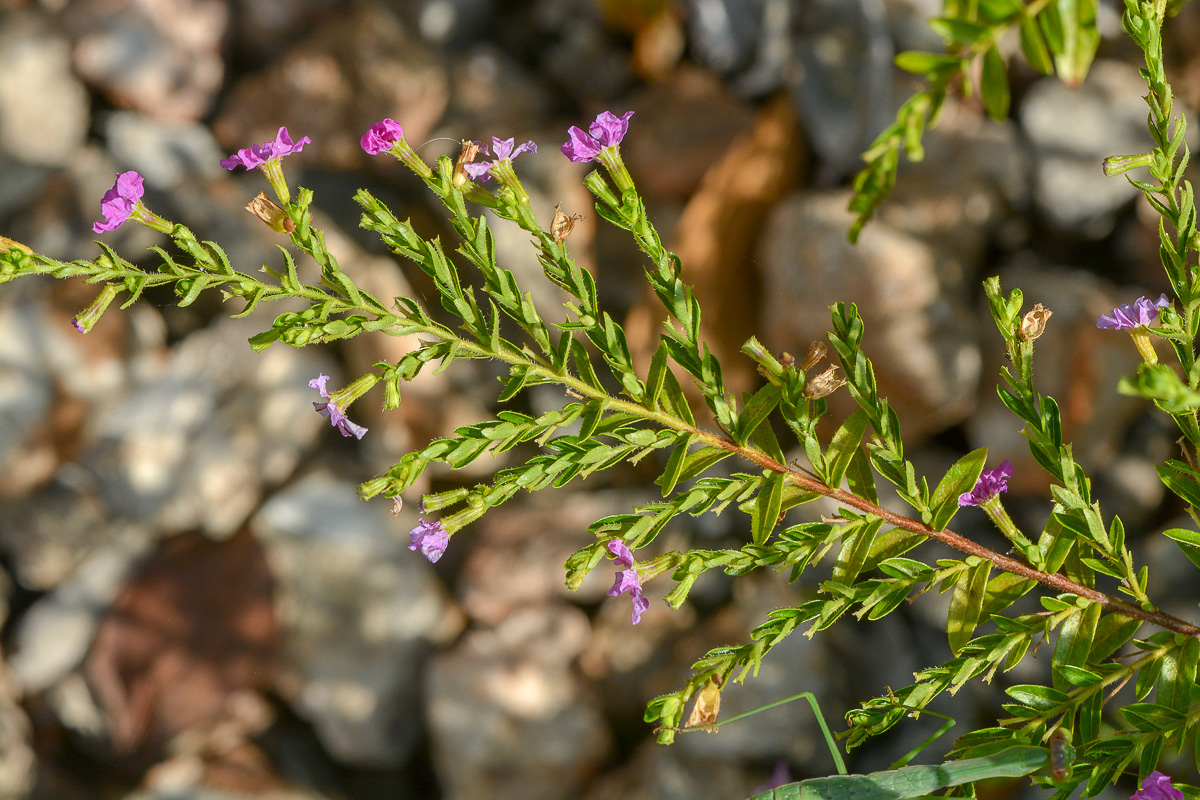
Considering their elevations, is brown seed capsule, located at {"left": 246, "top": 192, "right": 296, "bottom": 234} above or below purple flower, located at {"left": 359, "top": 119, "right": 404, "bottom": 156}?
below

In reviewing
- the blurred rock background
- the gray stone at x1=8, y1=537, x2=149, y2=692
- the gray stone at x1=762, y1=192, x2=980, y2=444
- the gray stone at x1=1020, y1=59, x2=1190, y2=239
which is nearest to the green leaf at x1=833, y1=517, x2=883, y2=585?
the gray stone at x1=762, y1=192, x2=980, y2=444

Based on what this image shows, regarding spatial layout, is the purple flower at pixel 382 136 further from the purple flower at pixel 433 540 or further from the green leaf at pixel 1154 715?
the green leaf at pixel 1154 715

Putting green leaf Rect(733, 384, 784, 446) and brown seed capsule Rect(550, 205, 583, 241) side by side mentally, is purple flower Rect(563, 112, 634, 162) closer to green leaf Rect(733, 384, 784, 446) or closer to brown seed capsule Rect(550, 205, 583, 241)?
brown seed capsule Rect(550, 205, 583, 241)

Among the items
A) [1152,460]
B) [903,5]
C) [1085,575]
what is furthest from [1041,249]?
[1085,575]

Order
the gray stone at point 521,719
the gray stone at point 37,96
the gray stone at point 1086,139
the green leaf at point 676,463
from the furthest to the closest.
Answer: the gray stone at point 37,96, the gray stone at point 521,719, the gray stone at point 1086,139, the green leaf at point 676,463

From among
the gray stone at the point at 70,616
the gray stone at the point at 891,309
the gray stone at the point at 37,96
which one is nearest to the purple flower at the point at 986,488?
the gray stone at the point at 891,309

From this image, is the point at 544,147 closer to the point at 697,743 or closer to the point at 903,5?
the point at 903,5
